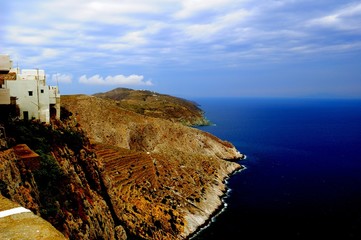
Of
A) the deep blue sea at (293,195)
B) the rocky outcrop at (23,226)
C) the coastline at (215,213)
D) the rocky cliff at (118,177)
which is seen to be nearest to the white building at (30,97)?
the rocky cliff at (118,177)

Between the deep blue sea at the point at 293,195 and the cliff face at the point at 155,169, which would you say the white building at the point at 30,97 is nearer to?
the cliff face at the point at 155,169

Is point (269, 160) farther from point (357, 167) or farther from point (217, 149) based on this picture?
point (357, 167)

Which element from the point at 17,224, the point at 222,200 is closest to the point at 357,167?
the point at 222,200

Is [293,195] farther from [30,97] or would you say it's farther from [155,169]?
[30,97]

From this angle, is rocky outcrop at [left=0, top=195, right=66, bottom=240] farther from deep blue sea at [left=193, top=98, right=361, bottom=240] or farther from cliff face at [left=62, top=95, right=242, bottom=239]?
deep blue sea at [left=193, top=98, right=361, bottom=240]

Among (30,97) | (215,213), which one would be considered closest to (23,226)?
(30,97)

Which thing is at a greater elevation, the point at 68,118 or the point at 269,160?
the point at 68,118

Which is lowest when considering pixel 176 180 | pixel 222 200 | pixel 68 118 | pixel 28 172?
pixel 222 200

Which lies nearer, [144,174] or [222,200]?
[144,174]

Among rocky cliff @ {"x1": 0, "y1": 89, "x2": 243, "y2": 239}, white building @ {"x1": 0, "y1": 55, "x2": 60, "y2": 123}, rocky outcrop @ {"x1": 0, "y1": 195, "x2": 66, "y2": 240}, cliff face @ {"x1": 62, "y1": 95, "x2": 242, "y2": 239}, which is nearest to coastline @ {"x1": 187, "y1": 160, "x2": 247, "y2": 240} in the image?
rocky cliff @ {"x1": 0, "y1": 89, "x2": 243, "y2": 239}
